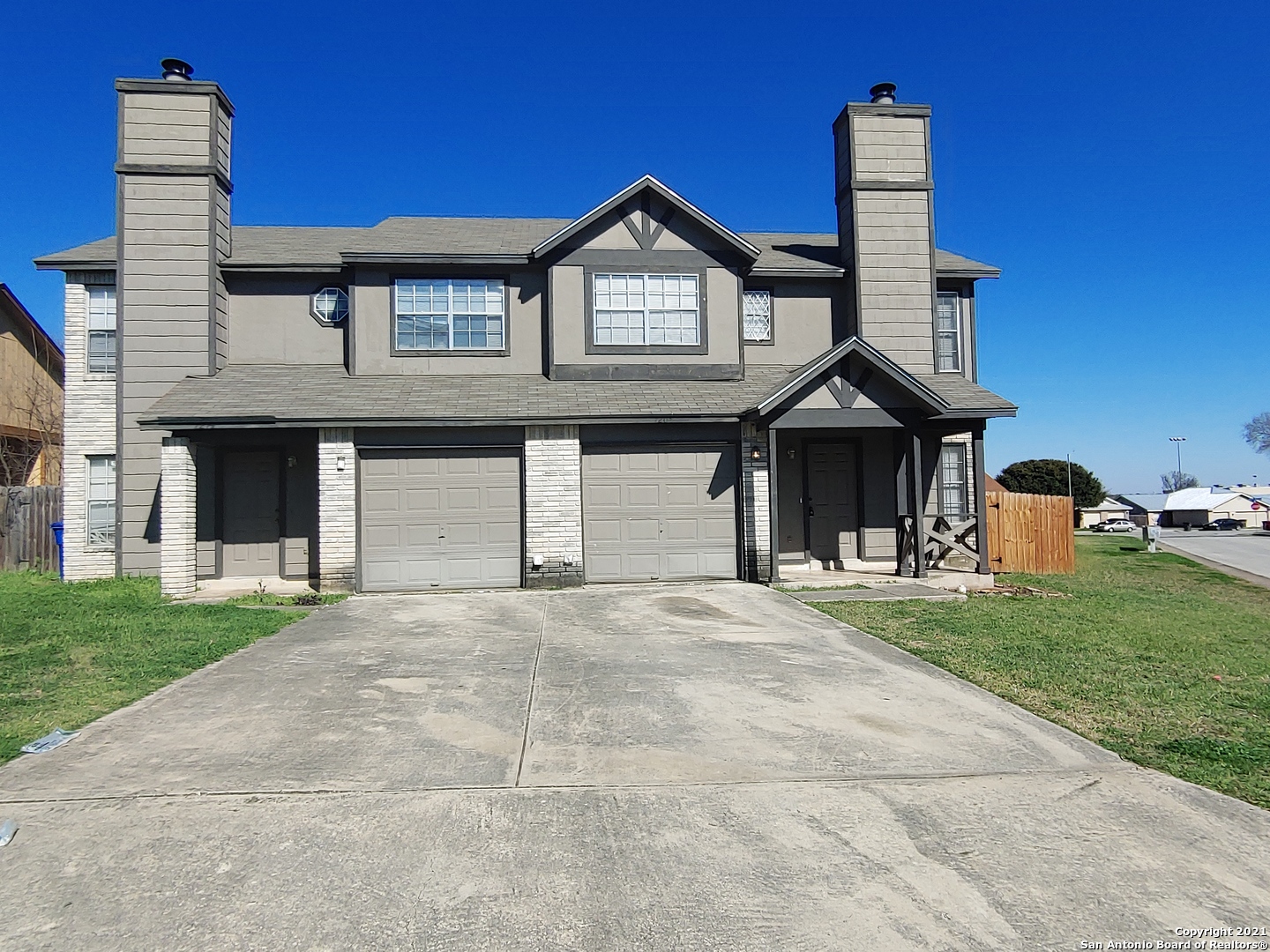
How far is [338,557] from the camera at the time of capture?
12.6 meters

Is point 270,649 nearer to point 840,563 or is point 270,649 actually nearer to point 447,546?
point 447,546

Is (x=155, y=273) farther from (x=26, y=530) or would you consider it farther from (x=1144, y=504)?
(x=1144, y=504)

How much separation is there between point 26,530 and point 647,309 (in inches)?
567

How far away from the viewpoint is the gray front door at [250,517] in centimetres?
1401

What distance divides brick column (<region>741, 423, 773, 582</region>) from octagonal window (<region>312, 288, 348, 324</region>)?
26.2ft

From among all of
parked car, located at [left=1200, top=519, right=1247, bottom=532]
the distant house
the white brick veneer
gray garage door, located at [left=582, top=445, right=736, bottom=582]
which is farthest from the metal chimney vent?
the distant house

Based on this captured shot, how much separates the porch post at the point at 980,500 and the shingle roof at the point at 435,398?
700mm

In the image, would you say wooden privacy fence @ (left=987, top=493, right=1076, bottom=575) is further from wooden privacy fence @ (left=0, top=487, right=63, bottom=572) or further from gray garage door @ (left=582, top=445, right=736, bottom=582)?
wooden privacy fence @ (left=0, top=487, right=63, bottom=572)

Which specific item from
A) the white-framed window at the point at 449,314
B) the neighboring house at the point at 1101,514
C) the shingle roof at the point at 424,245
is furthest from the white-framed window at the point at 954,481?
the neighboring house at the point at 1101,514

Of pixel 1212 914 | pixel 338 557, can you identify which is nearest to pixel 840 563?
pixel 338 557

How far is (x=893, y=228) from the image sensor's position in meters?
15.4

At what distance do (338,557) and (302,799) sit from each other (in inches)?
357

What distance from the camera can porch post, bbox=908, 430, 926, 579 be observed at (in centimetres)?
1323

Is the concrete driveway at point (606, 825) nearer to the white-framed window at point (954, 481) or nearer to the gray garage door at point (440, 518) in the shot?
the gray garage door at point (440, 518)
